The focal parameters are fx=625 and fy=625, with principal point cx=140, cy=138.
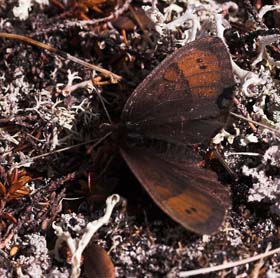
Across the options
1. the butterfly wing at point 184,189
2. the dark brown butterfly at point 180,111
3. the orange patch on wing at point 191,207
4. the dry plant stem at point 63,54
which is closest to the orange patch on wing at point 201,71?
the dark brown butterfly at point 180,111

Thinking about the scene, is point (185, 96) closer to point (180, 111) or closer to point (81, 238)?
point (180, 111)

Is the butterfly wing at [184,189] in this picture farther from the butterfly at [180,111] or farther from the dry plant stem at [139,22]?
the dry plant stem at [139,22]

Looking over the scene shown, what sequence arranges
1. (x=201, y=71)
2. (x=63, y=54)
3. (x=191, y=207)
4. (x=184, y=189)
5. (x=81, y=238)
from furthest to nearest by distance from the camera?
(x=63, y=54) < (x=201, y=71) < (x=81, y=238) < (x=184, y=189) < (x=191, y=207)

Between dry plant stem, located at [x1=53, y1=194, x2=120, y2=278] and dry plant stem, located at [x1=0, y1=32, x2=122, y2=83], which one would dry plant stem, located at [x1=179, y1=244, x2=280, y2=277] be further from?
dry plant stem, located at [x1=0, y1=32, x2=122, y2=83]

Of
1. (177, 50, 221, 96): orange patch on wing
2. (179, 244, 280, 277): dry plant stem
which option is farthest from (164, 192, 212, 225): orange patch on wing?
(177, 50, 221, 96): orange patch on wing

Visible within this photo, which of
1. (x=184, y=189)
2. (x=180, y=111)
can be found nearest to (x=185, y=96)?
(x=180, y=111)

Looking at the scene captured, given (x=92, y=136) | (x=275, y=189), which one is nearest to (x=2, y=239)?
(x=92, y=136)

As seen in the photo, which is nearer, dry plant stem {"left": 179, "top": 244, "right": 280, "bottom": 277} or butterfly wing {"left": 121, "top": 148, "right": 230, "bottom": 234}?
butterfly wing {"left": 121, "top": 148, "right": 230, "bottom": 234}
